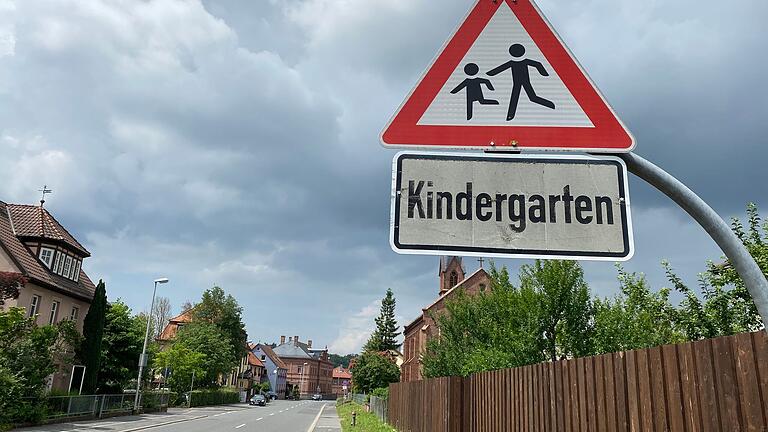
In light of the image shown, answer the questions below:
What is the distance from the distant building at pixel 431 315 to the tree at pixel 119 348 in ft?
95.4

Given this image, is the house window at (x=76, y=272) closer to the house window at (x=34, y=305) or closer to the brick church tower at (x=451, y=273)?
the house window at (x=34, y=305)

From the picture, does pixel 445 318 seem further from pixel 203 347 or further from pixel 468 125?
pixel 203 347

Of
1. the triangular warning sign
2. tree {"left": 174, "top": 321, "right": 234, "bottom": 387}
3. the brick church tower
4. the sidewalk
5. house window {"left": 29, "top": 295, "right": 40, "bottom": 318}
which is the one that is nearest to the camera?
the triangular warning sign

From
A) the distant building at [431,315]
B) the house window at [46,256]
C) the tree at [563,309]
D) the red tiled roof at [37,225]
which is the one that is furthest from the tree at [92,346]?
the distant building at [431,315]

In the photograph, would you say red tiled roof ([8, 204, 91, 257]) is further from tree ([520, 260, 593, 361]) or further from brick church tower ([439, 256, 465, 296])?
brick church tower ([439, 256, 465, 296])

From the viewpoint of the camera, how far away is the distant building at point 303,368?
131125 millimetres

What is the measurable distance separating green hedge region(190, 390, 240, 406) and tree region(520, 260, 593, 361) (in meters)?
40.1

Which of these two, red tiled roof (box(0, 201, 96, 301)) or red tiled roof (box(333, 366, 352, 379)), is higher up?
red tiled roof (box(0, 201, 96, 301))

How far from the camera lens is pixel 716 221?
171 centimetres

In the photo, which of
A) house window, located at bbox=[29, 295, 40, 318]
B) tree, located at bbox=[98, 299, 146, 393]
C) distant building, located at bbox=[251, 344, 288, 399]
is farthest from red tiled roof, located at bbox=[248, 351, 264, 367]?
house window, located at bbox=[29, 295, 40, 318]

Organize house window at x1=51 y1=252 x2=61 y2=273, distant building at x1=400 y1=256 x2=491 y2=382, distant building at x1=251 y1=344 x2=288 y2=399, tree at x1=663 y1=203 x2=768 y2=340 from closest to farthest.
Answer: tree at x1=663 y1=203 x2=768 y2=340 → house window at x1=51 y1=252 x2=61 y2=273 → distant building at x1=400 y1=256 x2=491 y2=382 → distant building at x1=251 y1=344 x2=288 y2=399

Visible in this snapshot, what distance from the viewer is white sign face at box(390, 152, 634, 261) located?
1787 mm

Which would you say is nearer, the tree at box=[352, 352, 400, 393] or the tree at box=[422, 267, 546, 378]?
the tree at box=[422, 267, 546, 378]

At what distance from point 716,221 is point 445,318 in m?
28.9
